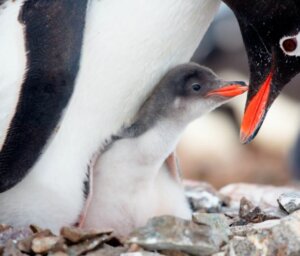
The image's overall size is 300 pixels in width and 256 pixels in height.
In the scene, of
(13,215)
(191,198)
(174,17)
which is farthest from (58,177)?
(191,198)

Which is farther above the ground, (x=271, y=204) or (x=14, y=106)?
(x=14, y=106)

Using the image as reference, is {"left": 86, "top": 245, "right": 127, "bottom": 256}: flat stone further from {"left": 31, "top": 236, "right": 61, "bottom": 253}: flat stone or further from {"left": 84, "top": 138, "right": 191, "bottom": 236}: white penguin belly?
{"left": 84, "top": 138, "right": 191, "bottom": 236}: white penguin belly

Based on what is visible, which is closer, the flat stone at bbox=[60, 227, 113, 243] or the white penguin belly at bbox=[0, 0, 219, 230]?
the flat stone at bbox=[60, 227, 113, 243]

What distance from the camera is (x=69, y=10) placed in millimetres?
2520

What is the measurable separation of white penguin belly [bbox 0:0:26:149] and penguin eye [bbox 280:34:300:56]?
2.27ft

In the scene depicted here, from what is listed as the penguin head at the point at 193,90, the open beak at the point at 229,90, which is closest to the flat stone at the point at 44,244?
the penguin head at the point at 193,90

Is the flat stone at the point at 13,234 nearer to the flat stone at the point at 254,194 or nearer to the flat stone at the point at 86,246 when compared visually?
the flat stone at the point at 86,246

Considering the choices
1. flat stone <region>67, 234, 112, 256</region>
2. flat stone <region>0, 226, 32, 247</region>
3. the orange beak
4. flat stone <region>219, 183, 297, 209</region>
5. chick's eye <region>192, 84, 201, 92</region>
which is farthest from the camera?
flat stone <region>219, 183, 297, 209</region>

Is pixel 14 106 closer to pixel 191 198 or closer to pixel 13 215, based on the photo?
pixel 13 215

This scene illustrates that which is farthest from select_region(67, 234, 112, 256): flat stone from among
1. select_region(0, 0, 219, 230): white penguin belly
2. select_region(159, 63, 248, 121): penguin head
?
select_region(159, 63, 248, 121): penguin head

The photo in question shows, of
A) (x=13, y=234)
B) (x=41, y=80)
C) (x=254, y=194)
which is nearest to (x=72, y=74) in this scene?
(x=41, y=80)

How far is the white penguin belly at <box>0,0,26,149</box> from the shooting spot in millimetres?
2482

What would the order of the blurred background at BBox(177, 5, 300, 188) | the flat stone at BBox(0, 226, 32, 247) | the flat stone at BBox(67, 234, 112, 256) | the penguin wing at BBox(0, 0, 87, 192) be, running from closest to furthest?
the flat stone at BBox(67, 234, 112, 256), the flat stone at BBox(0, 226, 32, 247), the penguin wing at BBox(0, 0, 87, 192), the blurred background at BBox(177, 5, 300, 188)

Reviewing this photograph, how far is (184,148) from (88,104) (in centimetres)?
540
